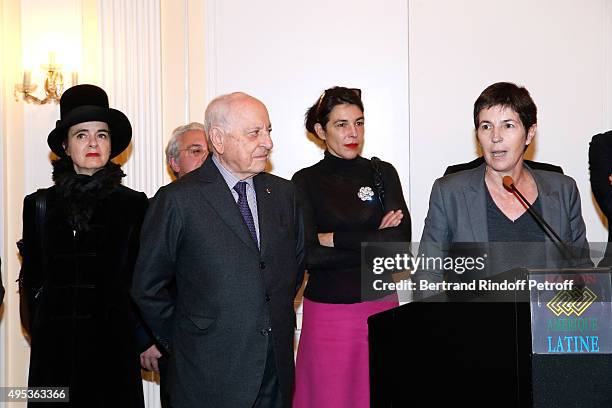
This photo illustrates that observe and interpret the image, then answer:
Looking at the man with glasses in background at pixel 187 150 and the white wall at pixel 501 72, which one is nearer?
the man with glasses in background at pixel 187 150

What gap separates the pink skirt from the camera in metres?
4.05

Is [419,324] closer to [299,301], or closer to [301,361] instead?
[301,361]

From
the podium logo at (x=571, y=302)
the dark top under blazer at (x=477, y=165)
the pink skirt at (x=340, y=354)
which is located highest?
the dark top under blazer at (x=477, y=165)

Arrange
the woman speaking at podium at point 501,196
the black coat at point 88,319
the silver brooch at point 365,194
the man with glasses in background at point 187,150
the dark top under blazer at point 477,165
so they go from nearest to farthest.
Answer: the woman speaking at podium at point 501,196, the black coat at point 88,319, the silver brooch at point 365,194, the man with glasses in background at point 187,150, the dark top under blazer at point 477,165

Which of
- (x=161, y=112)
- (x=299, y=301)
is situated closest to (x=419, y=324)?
(x=299, y=301)

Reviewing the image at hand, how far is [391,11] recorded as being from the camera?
530 centimetres

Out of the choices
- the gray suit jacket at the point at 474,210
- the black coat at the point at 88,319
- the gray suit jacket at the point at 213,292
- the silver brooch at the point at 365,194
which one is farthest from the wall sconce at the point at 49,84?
the gray suit jacket at the point at 474,210

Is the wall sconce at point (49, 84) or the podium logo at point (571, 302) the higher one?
the wall sconce at point (49, 84)

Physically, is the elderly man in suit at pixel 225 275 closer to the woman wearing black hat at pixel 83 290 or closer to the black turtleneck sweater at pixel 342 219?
the woman wearing black hat at pixel 83 290

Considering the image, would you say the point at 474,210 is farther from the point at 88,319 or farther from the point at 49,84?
the point at 49,84

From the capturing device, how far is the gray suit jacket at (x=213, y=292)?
2.91m

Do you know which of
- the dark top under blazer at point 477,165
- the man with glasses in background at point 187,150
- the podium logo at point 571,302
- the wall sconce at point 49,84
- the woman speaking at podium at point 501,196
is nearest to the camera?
the podium logo at point 571,302

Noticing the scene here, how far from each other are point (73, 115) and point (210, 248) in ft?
4.53

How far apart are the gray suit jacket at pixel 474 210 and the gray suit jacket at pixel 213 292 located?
58 cm
